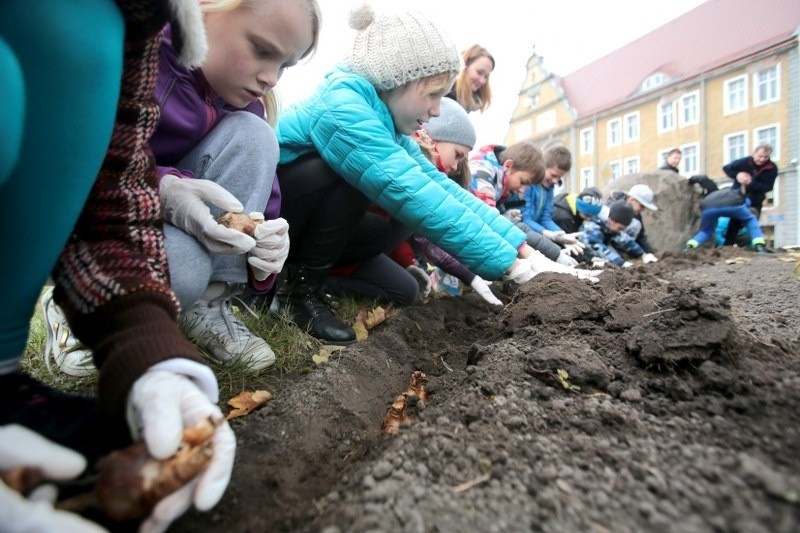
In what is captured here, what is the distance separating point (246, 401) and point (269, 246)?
0.46 meters

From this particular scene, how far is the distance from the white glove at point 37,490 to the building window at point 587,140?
25.9 meters

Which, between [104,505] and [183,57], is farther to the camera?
[183,57]

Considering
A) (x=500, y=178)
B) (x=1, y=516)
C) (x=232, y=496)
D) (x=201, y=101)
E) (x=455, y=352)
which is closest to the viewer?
(x=1, y=516)

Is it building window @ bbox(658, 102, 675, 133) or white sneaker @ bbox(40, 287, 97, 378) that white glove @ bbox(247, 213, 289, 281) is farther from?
building window @ bbox(658, 102, 675, 133)

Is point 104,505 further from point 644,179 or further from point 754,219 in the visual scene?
point 644,179

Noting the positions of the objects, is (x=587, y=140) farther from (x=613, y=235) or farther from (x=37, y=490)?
(x=37, y=490)

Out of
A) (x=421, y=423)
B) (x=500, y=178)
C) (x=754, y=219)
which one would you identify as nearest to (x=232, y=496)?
(x=421, y=423)

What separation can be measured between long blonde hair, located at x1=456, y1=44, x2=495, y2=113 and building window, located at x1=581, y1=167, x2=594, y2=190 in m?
22.0

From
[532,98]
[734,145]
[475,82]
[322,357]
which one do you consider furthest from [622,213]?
[532,98]

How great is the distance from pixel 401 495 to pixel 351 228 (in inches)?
62.2

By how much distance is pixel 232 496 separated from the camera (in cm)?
86

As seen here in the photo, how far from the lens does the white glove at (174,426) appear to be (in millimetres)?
640

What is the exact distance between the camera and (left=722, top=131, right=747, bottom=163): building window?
17.6 meters

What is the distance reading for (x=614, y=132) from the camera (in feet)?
74.4
